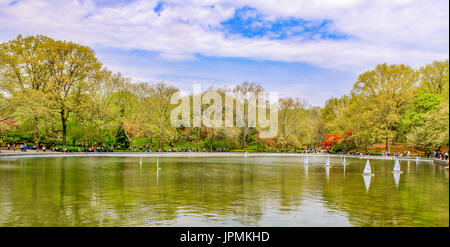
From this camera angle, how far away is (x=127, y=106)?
82.9m

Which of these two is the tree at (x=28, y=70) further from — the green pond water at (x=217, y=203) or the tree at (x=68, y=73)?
the green pond water at (x=217, y=203)

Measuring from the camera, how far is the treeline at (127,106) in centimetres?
6215

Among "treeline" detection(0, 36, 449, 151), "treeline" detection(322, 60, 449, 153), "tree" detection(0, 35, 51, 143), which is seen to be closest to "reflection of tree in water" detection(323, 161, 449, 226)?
"treeline" detection(0, 36, 449, 151)

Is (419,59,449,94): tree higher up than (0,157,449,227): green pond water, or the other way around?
(419,59,449,94): tree

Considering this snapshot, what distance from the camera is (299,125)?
3632 inches

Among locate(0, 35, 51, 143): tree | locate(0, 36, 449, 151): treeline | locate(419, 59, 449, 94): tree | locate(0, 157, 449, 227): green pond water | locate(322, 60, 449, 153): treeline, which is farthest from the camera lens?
locate(419, 59, 449, 94): tree

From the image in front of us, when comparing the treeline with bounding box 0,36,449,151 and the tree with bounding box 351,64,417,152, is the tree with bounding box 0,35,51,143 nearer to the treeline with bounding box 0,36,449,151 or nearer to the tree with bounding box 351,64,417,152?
the treeline with bounding box 0,36,449,151

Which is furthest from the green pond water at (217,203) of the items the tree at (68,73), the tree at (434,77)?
the tree at (434,77)

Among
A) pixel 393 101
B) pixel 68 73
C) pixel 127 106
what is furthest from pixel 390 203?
pixel 127 106

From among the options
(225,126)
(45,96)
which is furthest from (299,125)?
(45,96)

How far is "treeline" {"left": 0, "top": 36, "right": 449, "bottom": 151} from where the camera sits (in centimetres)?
6215

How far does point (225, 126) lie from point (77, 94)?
31.1m

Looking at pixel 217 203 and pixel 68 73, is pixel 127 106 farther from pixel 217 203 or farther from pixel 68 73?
pixel 217 203
